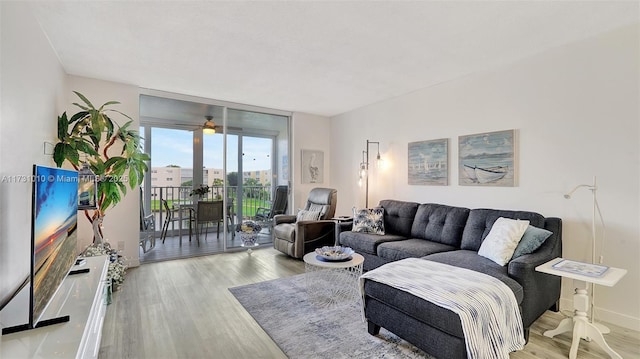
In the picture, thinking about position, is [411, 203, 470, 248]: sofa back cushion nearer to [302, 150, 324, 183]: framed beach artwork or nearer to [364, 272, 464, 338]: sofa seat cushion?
[364, 272, 464, 338]: sofa seat cushion

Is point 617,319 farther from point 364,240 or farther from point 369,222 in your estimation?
point 369,222

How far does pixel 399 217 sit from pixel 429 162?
864 mm

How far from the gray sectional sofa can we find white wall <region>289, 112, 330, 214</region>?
165 cm

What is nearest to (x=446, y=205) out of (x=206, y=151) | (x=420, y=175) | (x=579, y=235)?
(x=420, y=175)

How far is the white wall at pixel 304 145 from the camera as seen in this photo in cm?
571

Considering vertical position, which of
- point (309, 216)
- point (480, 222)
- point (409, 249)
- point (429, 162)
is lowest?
point (409, 249)

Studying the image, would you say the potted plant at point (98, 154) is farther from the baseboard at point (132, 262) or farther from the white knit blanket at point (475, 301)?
the white knit blanket at point (475, 301)

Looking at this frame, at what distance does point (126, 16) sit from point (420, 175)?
3703 millimetres

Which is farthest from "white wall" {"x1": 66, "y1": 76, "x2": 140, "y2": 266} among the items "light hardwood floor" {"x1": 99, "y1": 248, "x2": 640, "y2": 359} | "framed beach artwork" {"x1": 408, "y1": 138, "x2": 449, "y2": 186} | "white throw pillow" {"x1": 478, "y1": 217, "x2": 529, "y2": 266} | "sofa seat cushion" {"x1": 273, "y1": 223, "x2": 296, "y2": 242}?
"white throw pillow" {"x1": 478, "y1": 217, "x2": 529, "y2": 266}

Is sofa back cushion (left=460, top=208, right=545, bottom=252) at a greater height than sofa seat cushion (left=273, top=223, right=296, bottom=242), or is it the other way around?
sofa back cushion (left=460, top=208, right=545, bottom=252)

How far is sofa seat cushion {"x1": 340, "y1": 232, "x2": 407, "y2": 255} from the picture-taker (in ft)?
11.9

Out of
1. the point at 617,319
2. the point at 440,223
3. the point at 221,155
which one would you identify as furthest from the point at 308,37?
the point at 617,319

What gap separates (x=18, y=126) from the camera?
199 centimetres

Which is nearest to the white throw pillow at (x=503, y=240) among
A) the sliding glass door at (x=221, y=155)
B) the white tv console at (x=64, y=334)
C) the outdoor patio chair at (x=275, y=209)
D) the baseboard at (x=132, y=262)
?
the white tv console at (x=64, y=334)
